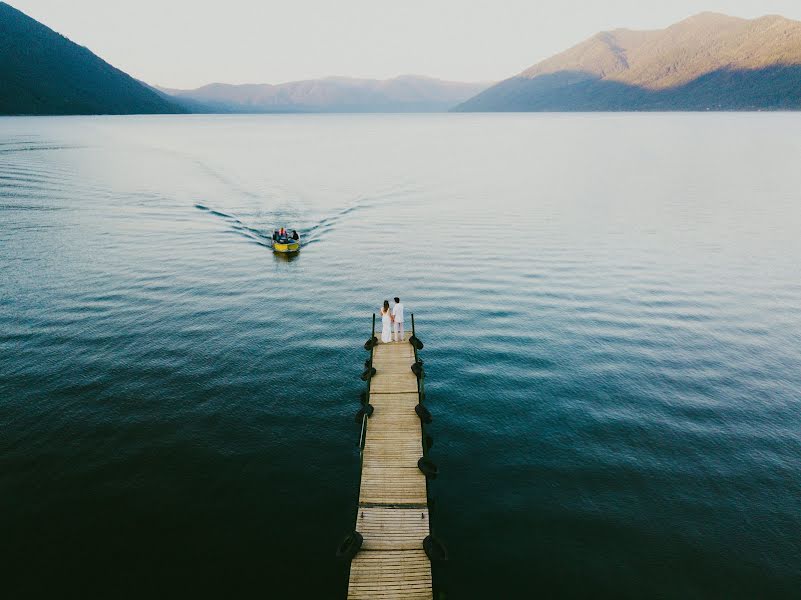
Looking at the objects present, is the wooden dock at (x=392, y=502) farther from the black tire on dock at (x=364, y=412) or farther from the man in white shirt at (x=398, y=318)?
the man in white shirt at (x=398, y=318)

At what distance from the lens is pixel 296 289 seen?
149 ft

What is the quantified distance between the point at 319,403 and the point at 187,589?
466 inches

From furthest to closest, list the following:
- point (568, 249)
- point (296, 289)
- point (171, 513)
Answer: point (568, 249) < point (296, 289) < point (171, 513)

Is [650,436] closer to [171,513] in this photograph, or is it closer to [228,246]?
[171,513]

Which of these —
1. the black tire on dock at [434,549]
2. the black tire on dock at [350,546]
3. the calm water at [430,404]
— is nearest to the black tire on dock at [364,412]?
the calm water at [430,404]

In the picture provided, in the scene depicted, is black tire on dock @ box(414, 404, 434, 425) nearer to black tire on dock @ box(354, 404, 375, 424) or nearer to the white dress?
black tire on dock @ box(354, 404, 375, 424)

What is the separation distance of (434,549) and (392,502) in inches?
117

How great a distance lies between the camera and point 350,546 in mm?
17047

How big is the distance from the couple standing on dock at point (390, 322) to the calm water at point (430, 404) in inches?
120

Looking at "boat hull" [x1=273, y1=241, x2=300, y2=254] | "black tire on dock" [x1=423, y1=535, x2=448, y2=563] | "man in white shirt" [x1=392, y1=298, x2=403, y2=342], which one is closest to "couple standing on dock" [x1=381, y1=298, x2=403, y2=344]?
"man in white shirt" [x1=392, y1=298, x2=403, y2=342]

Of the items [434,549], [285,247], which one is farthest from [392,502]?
[285,247]

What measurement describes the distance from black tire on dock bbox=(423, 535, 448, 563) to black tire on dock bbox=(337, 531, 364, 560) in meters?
2.48

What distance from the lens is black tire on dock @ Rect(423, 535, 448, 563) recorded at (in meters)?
16.7

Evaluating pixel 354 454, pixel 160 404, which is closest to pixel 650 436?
pixel 354 454
